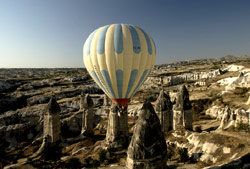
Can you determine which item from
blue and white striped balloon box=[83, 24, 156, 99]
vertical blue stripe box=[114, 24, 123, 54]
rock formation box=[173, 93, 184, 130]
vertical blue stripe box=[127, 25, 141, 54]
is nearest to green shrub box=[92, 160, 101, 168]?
blue and white striped balloon box=[83, 24, 156, 99]

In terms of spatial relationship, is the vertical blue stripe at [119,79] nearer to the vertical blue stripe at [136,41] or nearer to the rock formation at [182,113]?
the vertical blue stripe at [136,41]

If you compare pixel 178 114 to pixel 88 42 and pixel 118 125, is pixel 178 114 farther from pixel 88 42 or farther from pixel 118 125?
pixel 88 42

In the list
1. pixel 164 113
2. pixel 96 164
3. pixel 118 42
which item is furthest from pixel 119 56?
pixel 96 164

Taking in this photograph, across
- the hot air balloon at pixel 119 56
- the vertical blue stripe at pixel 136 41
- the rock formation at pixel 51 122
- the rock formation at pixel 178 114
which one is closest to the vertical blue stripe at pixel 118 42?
the hot air balloon at pixel 119 56

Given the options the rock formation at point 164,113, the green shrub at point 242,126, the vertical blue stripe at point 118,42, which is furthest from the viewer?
the rock formation at point 164,113

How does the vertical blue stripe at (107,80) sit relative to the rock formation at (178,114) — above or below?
above

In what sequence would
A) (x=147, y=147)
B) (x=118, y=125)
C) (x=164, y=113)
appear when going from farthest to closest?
(x=164, y=113) < (x=118, y=125) < (x=147, y=147)
